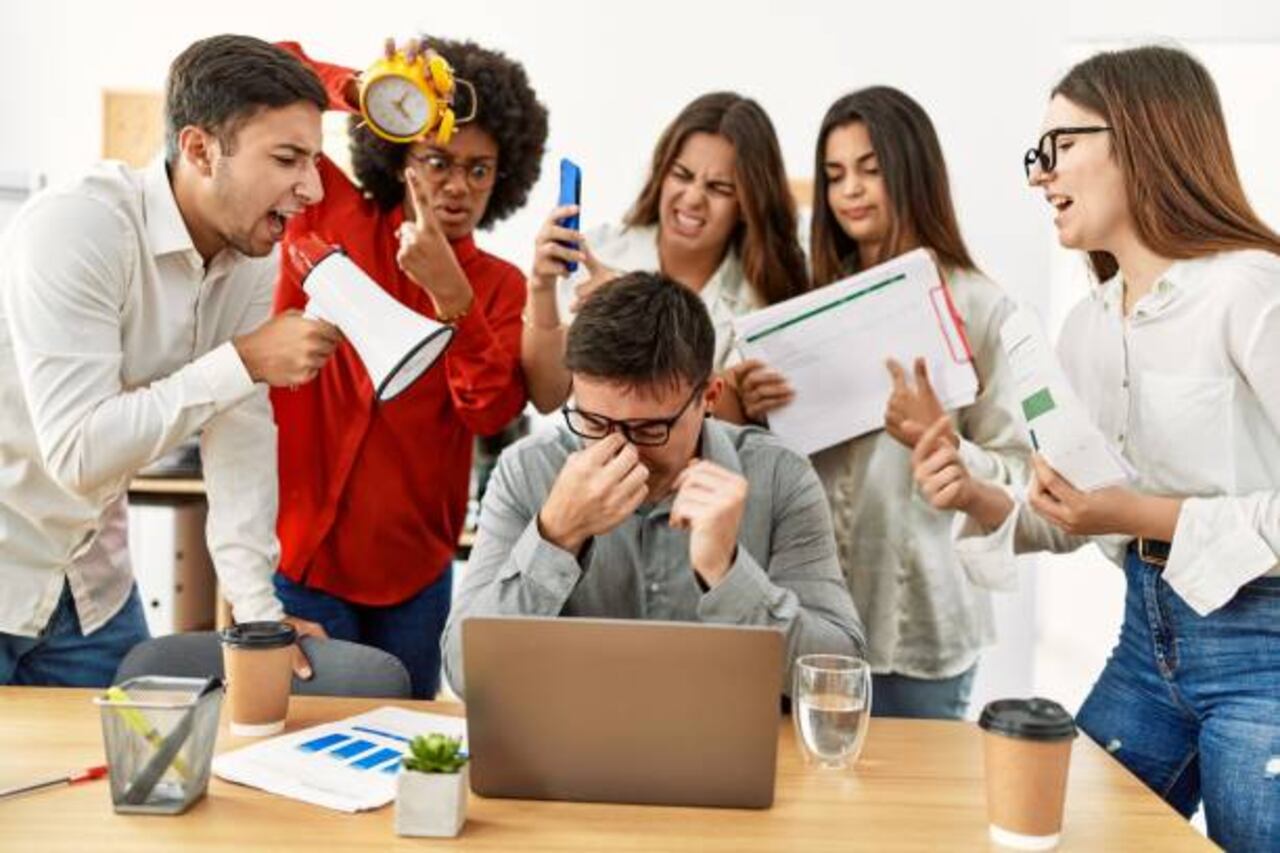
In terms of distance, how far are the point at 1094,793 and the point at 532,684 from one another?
62 cm

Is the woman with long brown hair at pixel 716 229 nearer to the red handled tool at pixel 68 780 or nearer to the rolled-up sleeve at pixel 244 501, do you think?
the rolled-up sleeve at pixel 244 501

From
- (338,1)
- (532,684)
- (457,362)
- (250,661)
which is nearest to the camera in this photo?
(532,684)

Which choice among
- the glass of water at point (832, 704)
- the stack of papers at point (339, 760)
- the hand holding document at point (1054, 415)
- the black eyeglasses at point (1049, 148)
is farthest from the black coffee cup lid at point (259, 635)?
the black eyeglasses at point (1049, 148)

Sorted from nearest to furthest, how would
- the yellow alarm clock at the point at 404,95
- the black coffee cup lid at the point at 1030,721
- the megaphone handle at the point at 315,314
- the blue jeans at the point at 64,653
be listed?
the black coffee cup lid at the point at 1030,721 → the megaphone handle at the point at 315,314 → the blue jeans at the point at 64,653 → the yellow alarm clock at the point at 404,95

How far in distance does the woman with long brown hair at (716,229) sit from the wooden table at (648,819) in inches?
37.9

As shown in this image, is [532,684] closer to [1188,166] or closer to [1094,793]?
[1094,793]

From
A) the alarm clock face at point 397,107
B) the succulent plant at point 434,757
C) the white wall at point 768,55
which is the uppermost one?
the white wall at point 768,55

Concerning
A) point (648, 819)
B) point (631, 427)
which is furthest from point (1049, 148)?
point (648, 819)

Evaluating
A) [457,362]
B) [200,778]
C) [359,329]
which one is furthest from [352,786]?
[457,362]

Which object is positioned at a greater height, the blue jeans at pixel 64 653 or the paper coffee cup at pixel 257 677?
the paper coffee cup at pixel 257 677

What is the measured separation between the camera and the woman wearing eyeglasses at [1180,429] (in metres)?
1.60

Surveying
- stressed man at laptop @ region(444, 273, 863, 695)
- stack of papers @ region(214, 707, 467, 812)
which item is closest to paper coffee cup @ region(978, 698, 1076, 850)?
stressed man at laptop @ region(444, 273, 863, 695)

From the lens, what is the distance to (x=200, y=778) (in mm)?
1360

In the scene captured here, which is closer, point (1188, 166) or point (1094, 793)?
point (1094, 793)
